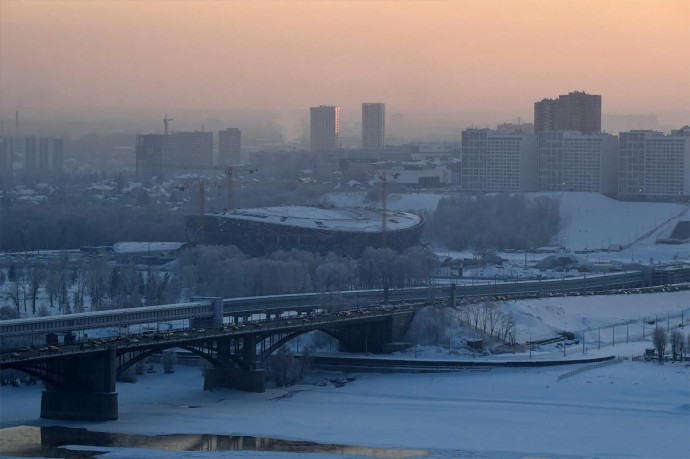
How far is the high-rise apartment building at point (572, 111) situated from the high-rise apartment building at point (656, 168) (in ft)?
59.1

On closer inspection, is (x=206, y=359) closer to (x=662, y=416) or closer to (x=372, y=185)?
(x=662, y=416)

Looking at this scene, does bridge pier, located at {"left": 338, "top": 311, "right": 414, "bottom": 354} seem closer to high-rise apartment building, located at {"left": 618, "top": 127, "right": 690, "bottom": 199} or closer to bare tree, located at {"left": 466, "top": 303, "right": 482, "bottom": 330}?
bare tree, located at {"left": 466, "top": 303, "right": 482, "bottom": 330}

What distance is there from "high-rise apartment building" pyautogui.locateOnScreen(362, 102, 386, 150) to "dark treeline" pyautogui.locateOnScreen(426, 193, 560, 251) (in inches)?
2251

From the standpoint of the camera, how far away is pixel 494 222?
71.1m

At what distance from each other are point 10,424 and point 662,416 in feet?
32.5

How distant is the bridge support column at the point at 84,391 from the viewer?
27.0 m

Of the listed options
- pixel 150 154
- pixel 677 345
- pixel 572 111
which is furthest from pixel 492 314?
pixel 150 154

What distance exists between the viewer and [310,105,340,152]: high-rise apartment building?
137 metres

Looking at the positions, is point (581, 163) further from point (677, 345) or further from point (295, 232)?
point (677, 345)

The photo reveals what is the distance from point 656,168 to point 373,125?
5553cm

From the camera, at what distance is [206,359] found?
30484 mm

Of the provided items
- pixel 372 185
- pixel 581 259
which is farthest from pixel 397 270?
pixel 372 185

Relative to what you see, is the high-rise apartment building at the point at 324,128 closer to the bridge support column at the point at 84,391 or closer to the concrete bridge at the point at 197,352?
the concrete bridge at the point at 197,352

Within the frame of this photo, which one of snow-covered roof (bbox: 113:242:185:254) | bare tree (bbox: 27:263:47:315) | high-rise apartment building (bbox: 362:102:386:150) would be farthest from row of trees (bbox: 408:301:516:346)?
high-rise apartment building (bbox: 362:102:386:150)
